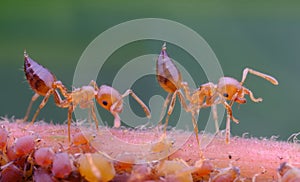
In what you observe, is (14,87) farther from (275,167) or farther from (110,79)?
(275,167)

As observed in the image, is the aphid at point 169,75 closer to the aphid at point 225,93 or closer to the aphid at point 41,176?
the aphid at point 225,93

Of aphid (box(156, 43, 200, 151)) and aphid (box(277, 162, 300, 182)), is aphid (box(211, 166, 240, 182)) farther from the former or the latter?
aphid (box(156, 43, 200, 151))

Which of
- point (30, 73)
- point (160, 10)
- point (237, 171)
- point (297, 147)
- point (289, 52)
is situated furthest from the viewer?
point (160, 10)

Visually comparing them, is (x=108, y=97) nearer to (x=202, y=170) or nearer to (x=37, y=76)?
(x=37, y=76)

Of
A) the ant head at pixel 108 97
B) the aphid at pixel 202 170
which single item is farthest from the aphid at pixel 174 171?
the ant head at pixel 108 97

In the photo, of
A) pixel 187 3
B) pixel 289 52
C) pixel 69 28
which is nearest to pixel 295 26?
pixel 289 52

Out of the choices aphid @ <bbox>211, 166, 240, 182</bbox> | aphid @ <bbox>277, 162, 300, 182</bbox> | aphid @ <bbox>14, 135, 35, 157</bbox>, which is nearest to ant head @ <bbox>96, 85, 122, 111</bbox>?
aphid @ <bbox>14, 135, 35, 157</bbox>
